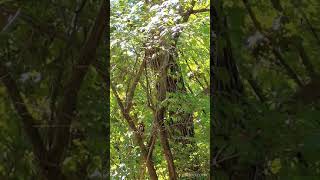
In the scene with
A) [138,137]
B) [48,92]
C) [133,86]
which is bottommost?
[138,137]

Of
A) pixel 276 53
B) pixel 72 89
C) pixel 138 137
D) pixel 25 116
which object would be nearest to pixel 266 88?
pixel 276 53

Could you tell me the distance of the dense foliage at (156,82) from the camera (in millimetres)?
2662

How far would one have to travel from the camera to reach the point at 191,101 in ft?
9.35

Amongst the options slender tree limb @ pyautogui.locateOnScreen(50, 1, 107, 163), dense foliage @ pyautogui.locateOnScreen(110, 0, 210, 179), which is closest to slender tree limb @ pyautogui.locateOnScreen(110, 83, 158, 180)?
dense foliage @ pyautogui.locateOnScreen(110, 0, 210, 179)

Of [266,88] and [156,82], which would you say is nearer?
[266,88]

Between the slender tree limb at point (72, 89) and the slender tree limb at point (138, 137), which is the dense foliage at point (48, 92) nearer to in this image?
the slender tree limb at point (72, 89)

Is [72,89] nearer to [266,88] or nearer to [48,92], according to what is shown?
[48,92]

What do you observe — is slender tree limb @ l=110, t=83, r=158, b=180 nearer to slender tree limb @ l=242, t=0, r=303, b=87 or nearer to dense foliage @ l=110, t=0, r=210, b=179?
dense foliage @ l=110, t=0, r=210, b=179

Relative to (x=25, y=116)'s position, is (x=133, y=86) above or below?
above

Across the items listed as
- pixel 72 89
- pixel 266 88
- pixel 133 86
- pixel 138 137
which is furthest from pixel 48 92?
pixel 138 137

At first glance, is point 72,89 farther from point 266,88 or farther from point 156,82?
point 156,82

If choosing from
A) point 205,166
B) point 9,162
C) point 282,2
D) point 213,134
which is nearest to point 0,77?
point 9,162

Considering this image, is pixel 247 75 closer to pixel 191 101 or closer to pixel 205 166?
pixel 191 101

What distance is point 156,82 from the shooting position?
287 centimetres
